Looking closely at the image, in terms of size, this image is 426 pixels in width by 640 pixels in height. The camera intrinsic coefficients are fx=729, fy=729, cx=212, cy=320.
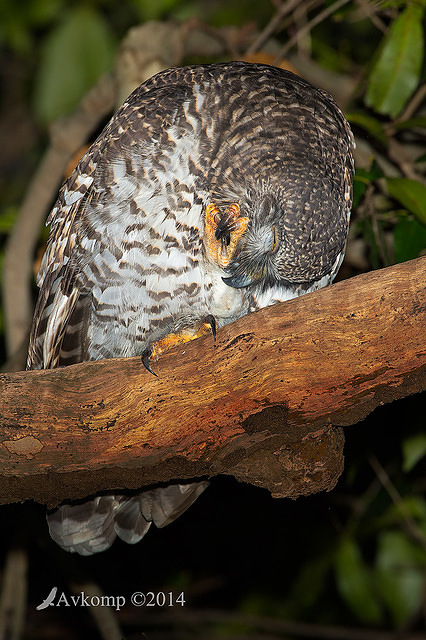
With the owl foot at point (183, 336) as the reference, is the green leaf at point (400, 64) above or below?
above

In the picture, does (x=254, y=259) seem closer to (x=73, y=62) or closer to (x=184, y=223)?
(x=184, y=223)

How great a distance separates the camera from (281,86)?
8.97ft

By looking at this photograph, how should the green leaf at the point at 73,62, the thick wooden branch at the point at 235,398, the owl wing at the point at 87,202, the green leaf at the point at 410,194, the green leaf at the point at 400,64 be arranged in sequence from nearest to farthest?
the thick wooden branch at the point at 235,398 < the owl wing at the point at 87,202 < the green leaf at the point at 410,194 < the green leaf at the point at 400,64 < the green leaf at the point at 73,62

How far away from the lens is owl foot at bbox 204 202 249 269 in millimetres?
2326

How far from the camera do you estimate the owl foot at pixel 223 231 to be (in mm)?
2326

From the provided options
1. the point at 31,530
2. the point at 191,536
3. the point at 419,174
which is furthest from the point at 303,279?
the point at 191,536

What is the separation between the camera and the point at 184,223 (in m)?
2.43

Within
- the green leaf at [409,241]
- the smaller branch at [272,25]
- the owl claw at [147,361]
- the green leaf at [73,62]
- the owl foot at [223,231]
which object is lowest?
the green leaf at [73,62]

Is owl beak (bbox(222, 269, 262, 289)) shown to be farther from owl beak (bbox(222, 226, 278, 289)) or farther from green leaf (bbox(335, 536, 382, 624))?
green leaf (bbox(335, 536, 382, 624))

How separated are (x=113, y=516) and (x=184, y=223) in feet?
4.04

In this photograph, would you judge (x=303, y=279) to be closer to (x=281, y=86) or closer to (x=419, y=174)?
(x=281, y=86)

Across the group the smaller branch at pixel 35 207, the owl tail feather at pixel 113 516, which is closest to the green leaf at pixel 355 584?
the owl tail feather at pixel 113 516

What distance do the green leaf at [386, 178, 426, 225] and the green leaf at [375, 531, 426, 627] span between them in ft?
6.26

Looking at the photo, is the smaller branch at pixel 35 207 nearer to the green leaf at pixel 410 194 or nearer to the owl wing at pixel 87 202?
the owl wing at pixel 87 202
